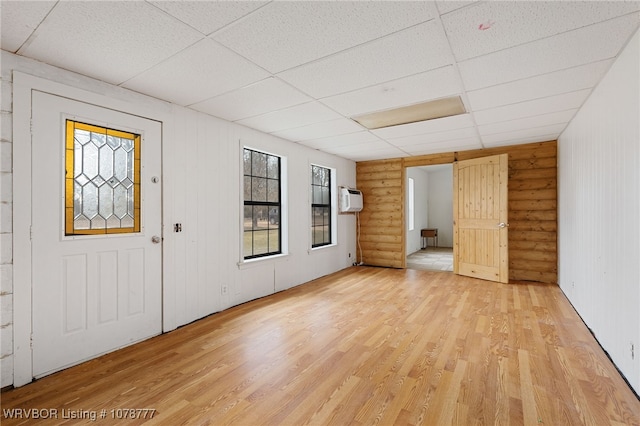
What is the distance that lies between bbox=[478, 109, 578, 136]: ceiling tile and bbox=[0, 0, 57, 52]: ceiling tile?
170 inches

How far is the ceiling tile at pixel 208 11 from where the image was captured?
5.31 ft

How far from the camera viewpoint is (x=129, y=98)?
2.74m

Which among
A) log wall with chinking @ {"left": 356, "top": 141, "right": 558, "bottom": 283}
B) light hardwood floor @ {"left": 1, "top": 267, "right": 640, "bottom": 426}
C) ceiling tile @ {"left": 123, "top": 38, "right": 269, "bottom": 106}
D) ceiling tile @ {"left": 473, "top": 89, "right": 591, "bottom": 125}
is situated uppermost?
ceiling tile @ {"left": 473, "top": 89, "right": 591, "bottom": 125}

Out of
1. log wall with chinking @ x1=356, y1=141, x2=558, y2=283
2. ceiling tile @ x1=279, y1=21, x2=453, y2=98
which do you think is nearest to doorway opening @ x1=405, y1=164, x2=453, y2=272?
log wall with chinking @ x1=356, y1=141, x2=558, y2=283

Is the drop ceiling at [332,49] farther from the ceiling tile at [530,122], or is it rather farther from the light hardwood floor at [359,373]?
the light hardwood floor at [359,373]

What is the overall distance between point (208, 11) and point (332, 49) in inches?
31.9

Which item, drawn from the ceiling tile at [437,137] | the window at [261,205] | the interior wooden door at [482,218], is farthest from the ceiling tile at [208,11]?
the interior wooden door at [482,218]

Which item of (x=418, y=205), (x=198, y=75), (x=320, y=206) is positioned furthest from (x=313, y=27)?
(x=418, y=205)

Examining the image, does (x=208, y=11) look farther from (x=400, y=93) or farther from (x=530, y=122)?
(x=530, y=122)

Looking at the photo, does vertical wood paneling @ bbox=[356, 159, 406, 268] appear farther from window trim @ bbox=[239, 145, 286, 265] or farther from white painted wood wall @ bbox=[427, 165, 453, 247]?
white painted wood wall @ bbox=[427, 165, 453, 247]

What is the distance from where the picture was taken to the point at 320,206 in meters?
5.77

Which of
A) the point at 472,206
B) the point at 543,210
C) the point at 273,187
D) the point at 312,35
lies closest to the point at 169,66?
the point at 312,35

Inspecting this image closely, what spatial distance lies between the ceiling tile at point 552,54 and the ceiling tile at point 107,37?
2069 mm

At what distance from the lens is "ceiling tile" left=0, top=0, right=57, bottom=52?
1.62 metres
